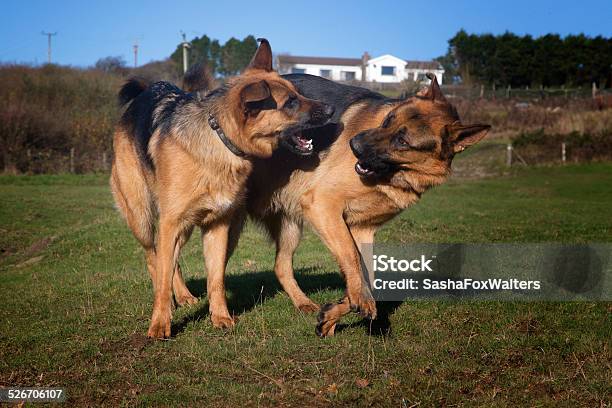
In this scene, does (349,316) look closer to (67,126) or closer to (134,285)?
(134,285)

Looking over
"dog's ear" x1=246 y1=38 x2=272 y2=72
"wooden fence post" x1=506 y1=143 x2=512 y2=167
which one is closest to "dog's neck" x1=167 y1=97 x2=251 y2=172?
"dog's ear" x1=246 y1=38 x2=272 y2=72

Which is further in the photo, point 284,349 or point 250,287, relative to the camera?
point 250,287

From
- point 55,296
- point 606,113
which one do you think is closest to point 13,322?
point 55,296

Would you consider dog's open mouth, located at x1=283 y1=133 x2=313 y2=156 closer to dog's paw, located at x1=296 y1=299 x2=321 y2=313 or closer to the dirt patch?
dog's paw, located at x1=296 y1=299 x2=321 y2=313

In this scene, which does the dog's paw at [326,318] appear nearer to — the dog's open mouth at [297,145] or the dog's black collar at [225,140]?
the dog's open mouth at [297,145]

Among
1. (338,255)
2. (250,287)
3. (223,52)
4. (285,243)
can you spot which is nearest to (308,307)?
(285,243)

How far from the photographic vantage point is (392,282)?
8.57 meters

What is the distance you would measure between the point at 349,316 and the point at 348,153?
5.58 ft

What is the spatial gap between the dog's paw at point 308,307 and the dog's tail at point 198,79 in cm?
319

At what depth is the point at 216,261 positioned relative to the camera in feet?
23.9

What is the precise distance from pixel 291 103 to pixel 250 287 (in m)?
3.30

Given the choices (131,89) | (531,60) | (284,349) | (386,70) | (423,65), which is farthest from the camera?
(386,70)

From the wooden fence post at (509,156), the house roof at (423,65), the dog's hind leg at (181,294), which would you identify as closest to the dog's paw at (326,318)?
the dog's hind leg at (181,294)

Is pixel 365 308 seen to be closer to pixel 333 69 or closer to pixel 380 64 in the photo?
pixel 333 69
